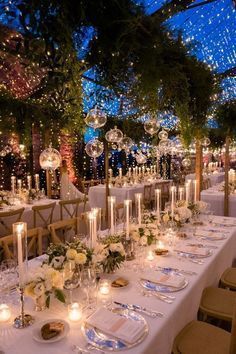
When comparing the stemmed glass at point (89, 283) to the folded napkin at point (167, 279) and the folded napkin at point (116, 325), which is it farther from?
the folded napkin at point (167, 279)

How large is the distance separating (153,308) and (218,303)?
102 centimetres

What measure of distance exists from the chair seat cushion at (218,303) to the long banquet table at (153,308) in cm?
10

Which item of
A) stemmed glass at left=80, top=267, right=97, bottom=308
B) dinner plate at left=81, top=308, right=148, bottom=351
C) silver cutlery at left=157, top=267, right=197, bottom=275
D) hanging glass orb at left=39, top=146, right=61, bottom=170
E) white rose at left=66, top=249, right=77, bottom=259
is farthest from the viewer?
hanging glass orb at left=39, top=146, right=61, bottom=170

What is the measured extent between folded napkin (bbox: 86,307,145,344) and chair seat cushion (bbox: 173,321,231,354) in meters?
0.53

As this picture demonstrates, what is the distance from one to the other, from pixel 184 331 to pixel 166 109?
2.73 meters

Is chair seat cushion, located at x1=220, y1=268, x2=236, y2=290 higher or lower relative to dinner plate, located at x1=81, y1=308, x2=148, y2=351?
lower

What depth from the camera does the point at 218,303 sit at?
8.71 feet

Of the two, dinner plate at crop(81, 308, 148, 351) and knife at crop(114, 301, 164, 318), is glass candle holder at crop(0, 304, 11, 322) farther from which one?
knife at crop(114, 301, 164, 318)

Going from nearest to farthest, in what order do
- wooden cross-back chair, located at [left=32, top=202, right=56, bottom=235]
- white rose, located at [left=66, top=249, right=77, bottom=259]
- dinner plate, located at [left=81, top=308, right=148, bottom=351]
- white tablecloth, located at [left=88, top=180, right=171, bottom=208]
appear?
1. dinner plate, located at [left=81, top=308, right=148, bottom=351]
2. white rose, located at [left=66, top=249, right=77, bottom=259]
3. wooden cross-back chair, located at [left=32, top=202, right=56, bottom=235]
4. white tablecloth, located at [left=88, top=180, right=171, bottom=208]

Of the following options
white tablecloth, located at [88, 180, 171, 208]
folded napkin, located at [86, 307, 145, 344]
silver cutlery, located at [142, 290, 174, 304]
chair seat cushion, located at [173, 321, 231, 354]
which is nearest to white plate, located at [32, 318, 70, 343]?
folded napkin, located at [86, 307, 145, 344]

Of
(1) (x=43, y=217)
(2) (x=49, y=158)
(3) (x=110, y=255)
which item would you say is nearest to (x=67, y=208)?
(1) (x=43, y=217)

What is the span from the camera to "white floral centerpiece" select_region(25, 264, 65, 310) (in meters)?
1.80

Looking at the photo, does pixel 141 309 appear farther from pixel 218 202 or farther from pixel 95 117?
pixel 218 202

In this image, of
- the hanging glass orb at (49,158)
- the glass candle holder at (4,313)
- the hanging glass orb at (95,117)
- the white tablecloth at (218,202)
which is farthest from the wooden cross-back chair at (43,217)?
the glass candle holder at (4,313)
